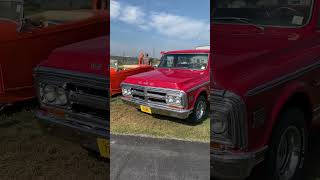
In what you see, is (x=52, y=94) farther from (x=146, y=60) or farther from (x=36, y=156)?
(x=36, y=156)

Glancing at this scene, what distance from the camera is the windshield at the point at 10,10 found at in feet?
9.55

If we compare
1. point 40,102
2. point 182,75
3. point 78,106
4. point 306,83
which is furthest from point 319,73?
point 40,102

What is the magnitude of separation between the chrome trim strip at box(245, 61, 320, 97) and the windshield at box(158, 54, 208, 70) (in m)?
0.49

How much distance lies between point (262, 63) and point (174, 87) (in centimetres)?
86

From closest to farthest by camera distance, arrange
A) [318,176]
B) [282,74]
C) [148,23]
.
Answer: [148,23]
[282,74]
[318,176]

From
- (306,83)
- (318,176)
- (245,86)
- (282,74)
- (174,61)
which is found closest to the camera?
(174,61)

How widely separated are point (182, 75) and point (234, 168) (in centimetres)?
78

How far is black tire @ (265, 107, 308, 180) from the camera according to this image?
3.06m

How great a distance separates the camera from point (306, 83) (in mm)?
3379

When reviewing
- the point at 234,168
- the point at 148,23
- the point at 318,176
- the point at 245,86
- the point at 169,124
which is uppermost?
the point at 148,23

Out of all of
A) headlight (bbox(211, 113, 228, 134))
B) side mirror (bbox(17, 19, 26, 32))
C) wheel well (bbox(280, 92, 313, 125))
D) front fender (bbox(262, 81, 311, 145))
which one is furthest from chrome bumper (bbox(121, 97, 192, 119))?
wheel well (bbox(280, 92, 313, 125))

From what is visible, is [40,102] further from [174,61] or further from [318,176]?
[318,176]

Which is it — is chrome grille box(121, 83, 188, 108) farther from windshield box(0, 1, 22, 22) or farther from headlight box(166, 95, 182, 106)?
windshield box(0, 1, 22, 22)

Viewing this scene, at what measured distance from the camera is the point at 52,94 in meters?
2.95
